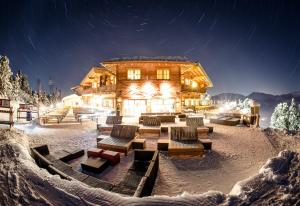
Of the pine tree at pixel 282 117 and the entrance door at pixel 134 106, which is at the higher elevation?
the entrance door at pixel 134 106

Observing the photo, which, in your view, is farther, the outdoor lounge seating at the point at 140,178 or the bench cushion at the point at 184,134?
the bench cushion at the point at 184,134

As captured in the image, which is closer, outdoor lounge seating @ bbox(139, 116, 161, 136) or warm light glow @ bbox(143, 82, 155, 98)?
outdoor lounge seating @ bbox(139, 116, 161, 136)

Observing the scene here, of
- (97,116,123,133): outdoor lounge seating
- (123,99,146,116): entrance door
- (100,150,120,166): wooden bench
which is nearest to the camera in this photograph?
(100,150,120,166): wooden bench

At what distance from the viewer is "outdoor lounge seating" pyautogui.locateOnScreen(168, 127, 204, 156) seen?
8.14m

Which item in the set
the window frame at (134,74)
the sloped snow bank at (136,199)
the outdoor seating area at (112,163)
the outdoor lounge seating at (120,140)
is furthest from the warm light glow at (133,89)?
the sloped snow bank at (136,199)

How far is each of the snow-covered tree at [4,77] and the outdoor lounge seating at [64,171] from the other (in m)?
52.1

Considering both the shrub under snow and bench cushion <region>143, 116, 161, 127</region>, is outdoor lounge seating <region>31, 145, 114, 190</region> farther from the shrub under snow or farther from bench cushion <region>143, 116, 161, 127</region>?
the shrub under snow

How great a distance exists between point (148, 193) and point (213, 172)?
2950 millimetres

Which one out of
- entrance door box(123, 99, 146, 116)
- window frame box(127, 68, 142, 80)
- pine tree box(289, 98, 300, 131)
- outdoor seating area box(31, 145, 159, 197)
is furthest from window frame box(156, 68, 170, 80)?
pine tree box(289, 98, 300, 131)

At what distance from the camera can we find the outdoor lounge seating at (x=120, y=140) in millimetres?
8552

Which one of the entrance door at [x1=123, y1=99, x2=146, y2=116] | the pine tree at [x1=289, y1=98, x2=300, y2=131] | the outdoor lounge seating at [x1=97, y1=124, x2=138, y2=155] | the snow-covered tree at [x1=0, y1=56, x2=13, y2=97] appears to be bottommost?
the pine tree at [x1=289, y1=98, x2=300, y2=131]

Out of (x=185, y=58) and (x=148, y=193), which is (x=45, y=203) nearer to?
(x=148, y=193)

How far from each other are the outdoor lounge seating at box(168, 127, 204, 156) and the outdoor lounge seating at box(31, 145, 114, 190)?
3930mm

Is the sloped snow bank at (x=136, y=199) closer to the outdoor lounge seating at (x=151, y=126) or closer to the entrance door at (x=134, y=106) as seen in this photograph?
the outdoor lounge seating at (x=151, y=126)
